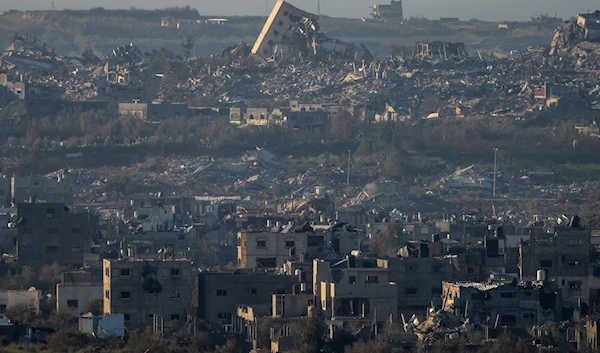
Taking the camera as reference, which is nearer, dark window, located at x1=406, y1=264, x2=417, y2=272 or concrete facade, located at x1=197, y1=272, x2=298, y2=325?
concrete facade, located at x1=197, y1=272, x2=298, y2=325

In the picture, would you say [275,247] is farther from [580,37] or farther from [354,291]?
[580,37]

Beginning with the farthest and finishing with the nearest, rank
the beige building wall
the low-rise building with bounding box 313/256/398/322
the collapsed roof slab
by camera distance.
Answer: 1. the collapsed roof slab
2. the beige building wall
3. the low-rise building with bounding box 313/256/398/322

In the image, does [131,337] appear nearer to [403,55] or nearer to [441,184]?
[441,184]

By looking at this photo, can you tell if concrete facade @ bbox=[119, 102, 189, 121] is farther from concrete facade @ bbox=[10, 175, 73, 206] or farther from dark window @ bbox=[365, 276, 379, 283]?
dark window @ bbox=[365, 276, 379, 283]

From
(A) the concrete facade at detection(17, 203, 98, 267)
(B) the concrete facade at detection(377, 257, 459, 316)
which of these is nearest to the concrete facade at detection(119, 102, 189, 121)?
(A) the concrete facade at detection(17, 203, 98, 267)

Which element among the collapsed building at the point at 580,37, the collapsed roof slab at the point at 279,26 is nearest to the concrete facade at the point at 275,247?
the collapsed building at the point at 580,37

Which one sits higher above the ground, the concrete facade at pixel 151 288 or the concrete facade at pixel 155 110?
the concrete facade at pixel 151 288

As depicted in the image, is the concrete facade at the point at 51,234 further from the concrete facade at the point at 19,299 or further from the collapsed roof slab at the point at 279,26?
the collapsed roof slab at the point at 279,26

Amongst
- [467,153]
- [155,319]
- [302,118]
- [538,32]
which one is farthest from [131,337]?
[538,32]
